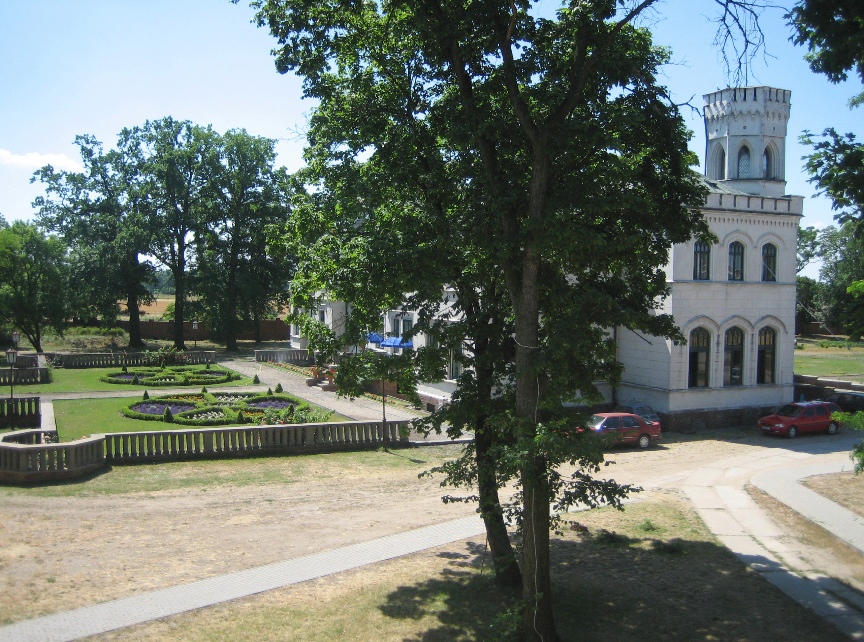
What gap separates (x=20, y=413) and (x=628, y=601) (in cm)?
2311

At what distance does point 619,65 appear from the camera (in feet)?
32.2

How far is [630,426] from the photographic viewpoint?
24.7 metres

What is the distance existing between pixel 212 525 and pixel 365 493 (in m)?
4.27

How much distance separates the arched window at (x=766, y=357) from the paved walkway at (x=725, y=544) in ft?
22.2

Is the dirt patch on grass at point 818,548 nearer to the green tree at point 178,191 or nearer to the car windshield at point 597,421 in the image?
the car windshield at point 597,421

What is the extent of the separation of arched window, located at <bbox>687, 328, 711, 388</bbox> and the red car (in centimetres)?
452

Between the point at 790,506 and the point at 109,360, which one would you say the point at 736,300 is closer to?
the point at 790,506

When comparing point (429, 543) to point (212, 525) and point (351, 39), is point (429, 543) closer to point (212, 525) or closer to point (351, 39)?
point (212, 525)

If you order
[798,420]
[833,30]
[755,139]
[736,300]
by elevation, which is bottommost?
[798,420]

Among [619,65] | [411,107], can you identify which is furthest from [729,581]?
[411,107]

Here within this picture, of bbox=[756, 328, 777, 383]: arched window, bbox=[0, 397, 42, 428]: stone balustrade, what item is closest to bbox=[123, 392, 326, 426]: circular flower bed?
bbox=[0, 397, 42, 428]: stone balustrade

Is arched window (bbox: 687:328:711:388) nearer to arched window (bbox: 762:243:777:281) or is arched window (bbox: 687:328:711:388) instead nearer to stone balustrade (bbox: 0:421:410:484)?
arched window (bbox: 762:243:777:281)

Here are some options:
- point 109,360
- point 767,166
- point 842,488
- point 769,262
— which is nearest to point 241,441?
point 842,488

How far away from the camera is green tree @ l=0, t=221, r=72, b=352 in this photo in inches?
1820
